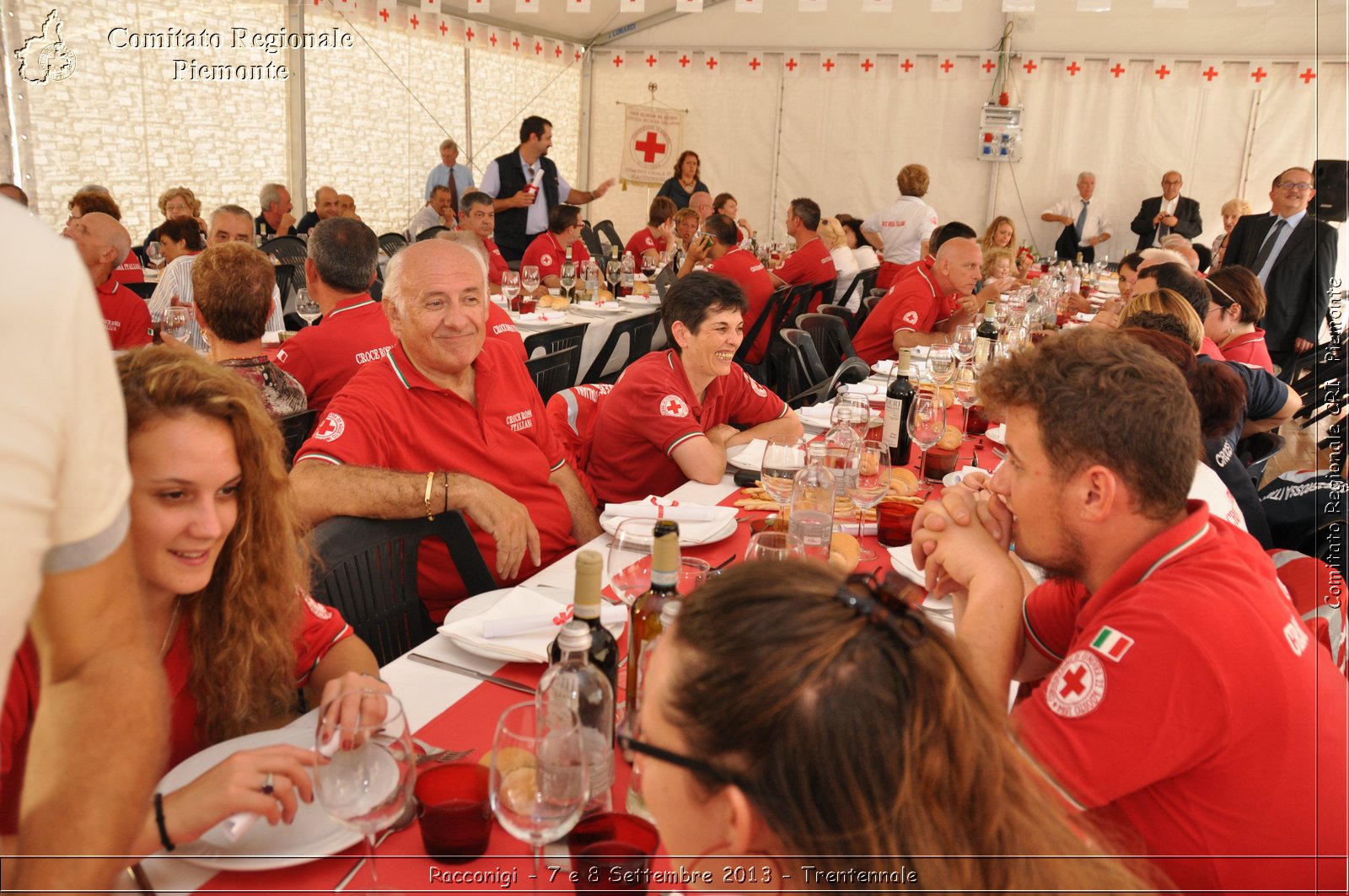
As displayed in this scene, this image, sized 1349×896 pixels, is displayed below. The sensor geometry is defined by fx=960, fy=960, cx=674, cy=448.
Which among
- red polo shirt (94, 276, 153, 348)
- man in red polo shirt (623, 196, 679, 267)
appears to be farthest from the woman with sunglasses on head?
man in red polo shirt (623, 196, 679, 267)

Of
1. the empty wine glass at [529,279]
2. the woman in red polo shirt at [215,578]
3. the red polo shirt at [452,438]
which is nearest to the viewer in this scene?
the woman in red polo shirt at [215,578]

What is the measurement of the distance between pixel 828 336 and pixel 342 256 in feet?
9.50

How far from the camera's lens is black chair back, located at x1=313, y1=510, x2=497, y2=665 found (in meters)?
2.05

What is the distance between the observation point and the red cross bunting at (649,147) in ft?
42.8

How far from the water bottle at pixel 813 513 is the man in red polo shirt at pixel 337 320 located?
2.10 meters

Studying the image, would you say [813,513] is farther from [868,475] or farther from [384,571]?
[384,571]

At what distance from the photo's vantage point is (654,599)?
4.73 ft

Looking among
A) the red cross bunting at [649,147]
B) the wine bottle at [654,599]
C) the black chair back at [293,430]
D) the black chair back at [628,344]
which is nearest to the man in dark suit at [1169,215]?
the red cross bunting at [649,147]

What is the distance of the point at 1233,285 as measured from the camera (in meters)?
4.58

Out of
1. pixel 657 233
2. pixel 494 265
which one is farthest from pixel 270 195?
pixel 657 233

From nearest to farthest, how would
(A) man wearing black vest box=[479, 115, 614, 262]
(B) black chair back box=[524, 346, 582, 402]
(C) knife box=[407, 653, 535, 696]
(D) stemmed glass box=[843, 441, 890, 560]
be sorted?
(C) knife box=[407, 653, 535, 696] → (D) stemmed glass box=[843, 441, 890, 560] → (B) black chair back box=[524, 346, 582, 402] → (A) man wearing black vest box=[479, 115, 614, 262]

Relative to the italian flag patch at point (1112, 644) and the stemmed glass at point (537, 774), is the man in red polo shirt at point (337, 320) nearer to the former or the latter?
the stemmed glass at point (537, 774)

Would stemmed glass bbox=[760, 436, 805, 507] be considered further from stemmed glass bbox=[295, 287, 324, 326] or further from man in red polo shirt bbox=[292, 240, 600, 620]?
stemmed glass bbox=[295, 287, 324, 326]

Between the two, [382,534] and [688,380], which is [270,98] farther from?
[382,534]
